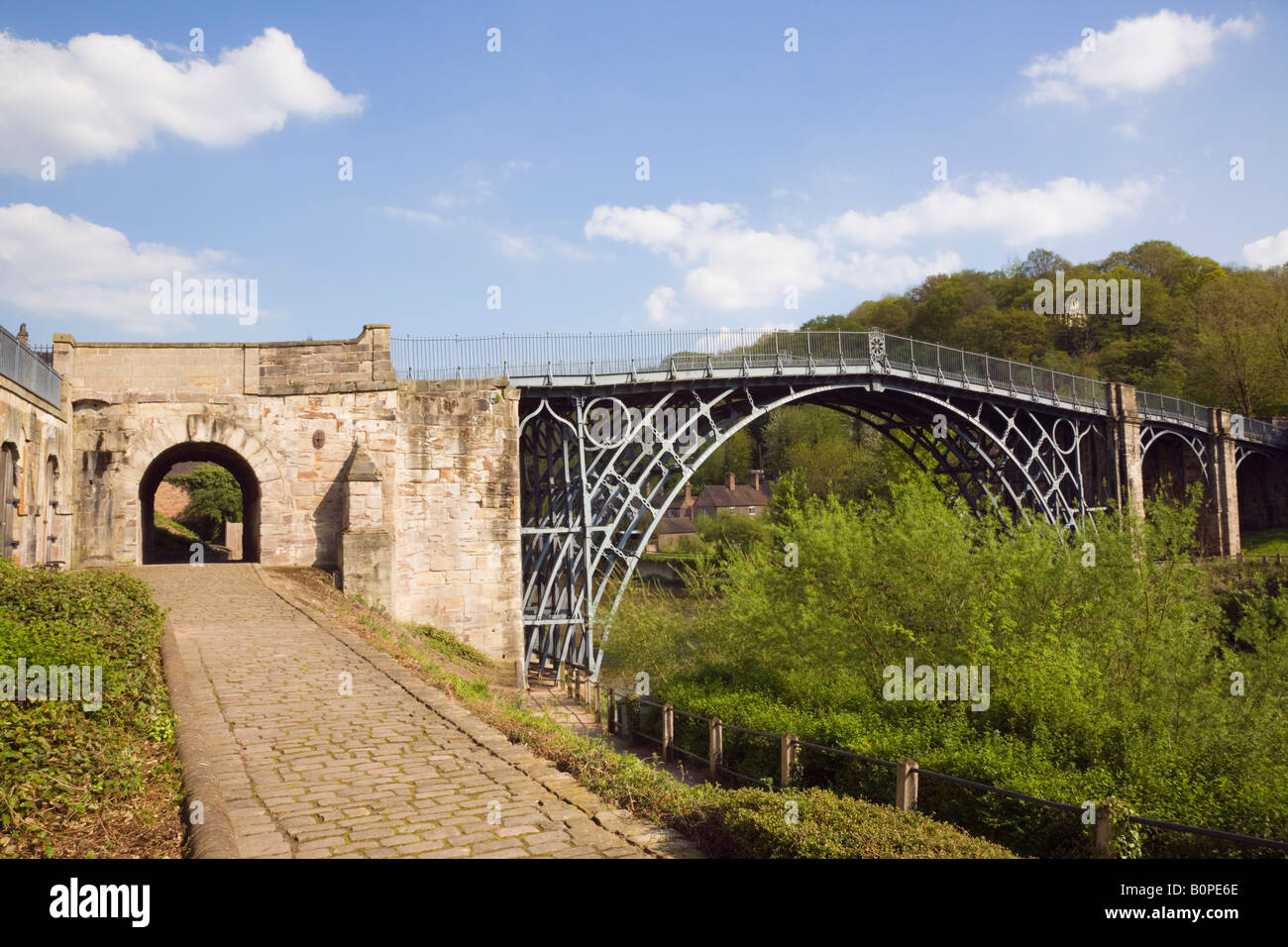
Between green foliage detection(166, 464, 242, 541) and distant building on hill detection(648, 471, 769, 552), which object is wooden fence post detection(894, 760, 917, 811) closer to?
green foliage detection(166, 464, 242, 541)

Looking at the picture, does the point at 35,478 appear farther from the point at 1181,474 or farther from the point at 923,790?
the point at 1181,474

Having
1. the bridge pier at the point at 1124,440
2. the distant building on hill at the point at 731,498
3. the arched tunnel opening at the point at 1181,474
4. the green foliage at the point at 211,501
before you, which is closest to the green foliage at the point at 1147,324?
the arched tunnel opening at the point at 1181,474

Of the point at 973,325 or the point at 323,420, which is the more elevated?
the point at 973,325

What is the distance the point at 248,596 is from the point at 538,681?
876cm

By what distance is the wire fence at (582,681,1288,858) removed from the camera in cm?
749

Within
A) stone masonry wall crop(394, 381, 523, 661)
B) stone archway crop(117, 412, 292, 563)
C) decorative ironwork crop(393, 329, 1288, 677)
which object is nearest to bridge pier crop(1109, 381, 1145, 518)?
decorative ironwork crop(393, 329, 1288, 677)

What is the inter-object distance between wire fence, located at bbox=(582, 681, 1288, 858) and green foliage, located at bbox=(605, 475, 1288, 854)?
0.03m

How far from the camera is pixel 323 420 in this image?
1623 centimetres

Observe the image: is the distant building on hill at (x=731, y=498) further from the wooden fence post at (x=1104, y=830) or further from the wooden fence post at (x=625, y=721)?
the wooden fence post at (x=1104, y=830)

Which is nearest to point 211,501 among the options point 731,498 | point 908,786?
point 908,786

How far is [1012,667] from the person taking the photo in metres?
12.5

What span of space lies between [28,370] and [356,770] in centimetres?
1039
